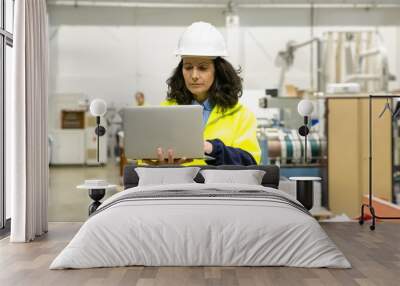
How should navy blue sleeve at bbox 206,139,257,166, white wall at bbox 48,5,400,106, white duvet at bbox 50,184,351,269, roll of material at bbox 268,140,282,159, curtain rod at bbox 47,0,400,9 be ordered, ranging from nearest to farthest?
white duvet at bbox 50,184,351,269 < navy blue sleeve at bbox 206,139,257,166 < roll of material at bbox 268,140,282,159 < curtain rod at bbox 47,0,400,9 < white wall at bbox 48,5,400,106

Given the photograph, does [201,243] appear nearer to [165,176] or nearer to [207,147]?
[165,176]

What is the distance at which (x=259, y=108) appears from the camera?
28.7 ft

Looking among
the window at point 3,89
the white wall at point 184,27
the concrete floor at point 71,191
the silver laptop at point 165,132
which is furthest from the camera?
the white wall at point 184,27

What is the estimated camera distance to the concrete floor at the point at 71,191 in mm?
7852

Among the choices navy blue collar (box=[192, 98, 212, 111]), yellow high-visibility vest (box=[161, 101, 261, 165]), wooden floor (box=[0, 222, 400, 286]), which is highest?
navy blue collar (box=[192, 98, 212, 111])

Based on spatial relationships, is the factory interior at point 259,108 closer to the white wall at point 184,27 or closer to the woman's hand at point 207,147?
the white wall at point 184,27

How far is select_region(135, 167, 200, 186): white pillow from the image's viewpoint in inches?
209

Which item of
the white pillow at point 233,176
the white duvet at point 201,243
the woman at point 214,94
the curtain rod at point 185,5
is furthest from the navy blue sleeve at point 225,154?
the curtain rod at point 185,5

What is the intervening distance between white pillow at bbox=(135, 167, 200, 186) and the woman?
0.09m

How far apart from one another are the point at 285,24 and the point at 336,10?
1155 millimetres

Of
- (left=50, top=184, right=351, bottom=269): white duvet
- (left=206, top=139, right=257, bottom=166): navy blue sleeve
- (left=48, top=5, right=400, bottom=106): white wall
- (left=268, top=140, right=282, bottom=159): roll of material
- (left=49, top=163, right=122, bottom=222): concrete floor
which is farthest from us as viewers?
(left=48, top=5, right=400, bottom=106): white wall

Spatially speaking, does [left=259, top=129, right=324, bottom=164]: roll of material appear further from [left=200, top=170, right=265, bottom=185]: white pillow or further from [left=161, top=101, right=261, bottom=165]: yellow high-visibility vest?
[left=200, top=170, right=265, bottom=185]: white pillow

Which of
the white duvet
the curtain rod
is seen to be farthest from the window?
the curtain rod

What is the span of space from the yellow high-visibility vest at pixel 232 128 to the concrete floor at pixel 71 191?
1984mm
